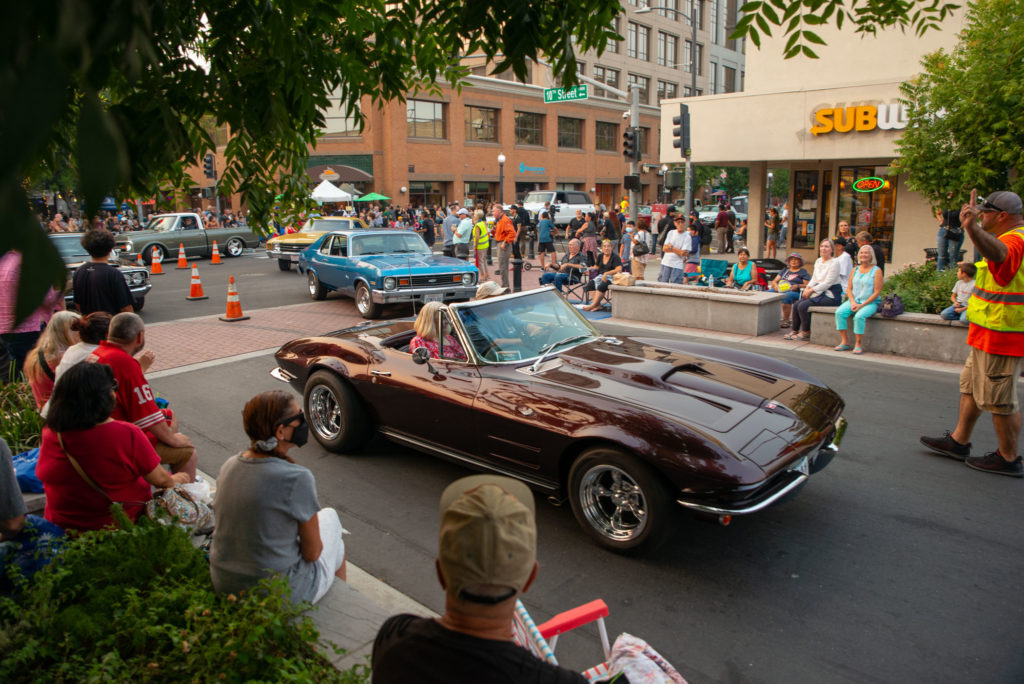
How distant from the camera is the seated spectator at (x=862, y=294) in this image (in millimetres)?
9609

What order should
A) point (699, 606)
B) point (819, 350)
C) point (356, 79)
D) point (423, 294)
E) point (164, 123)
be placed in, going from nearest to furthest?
point (164, 123) → point (699, 606) → point (356, 79) → point (819, 350) → point (423, 294)

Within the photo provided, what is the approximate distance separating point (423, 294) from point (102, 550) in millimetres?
10731

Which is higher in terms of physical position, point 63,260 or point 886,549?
point 63,260

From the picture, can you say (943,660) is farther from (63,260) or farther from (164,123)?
(164,123)

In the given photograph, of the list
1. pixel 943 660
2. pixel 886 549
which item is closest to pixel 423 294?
pixel 886 549

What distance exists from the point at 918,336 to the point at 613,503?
686 centimetres

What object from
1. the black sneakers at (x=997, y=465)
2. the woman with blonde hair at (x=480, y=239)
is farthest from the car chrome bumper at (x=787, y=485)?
the woman with blonde hair at (x=480, y=239)

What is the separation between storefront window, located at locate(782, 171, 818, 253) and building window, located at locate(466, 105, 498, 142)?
28.2m

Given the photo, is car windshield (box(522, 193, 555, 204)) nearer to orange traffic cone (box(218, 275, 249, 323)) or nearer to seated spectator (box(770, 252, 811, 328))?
orange traffic cone (box(218, 275, 249, 323))

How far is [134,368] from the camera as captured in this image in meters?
4.66

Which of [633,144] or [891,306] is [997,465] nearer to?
[891,306]

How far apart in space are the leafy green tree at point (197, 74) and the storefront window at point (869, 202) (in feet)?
52.0

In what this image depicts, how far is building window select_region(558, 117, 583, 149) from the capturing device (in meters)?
51.7

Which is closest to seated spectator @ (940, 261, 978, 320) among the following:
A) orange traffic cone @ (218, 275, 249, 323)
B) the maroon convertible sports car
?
the maroon convertible sports car
